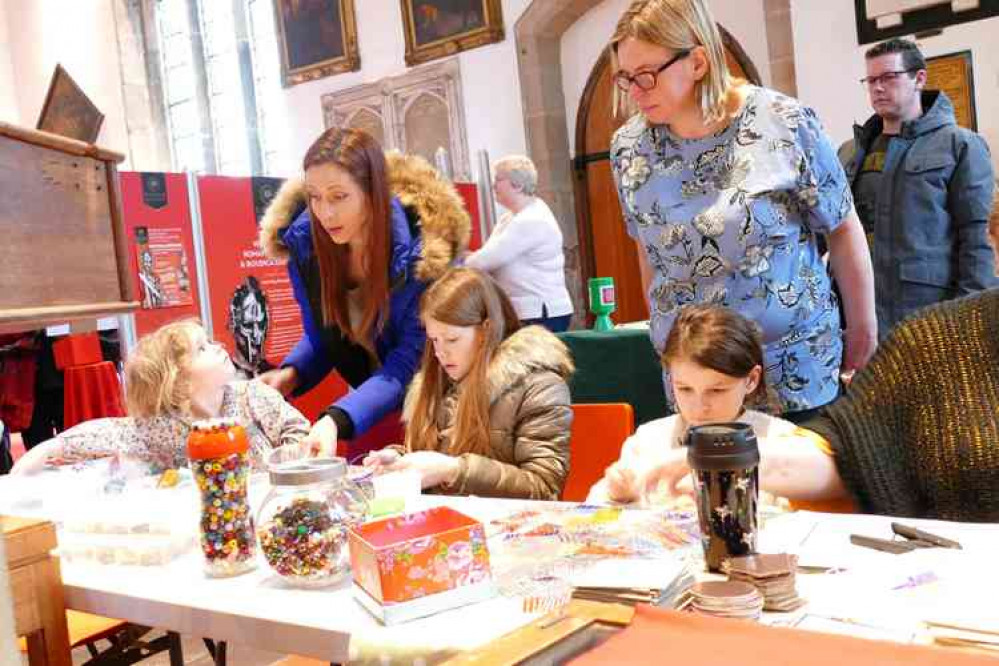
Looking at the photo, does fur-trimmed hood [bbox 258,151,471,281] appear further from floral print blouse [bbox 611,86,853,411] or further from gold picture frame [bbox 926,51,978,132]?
gold picture frame [bbox 926,51,978,132]

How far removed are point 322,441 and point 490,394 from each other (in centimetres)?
43

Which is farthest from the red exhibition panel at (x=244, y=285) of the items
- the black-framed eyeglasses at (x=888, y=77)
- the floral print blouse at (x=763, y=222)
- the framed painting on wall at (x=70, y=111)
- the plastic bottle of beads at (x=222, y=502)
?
the framed painting on wall at (x=70, y=111)

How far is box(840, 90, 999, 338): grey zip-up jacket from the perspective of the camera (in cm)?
354

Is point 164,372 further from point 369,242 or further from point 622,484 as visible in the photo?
point 622,484

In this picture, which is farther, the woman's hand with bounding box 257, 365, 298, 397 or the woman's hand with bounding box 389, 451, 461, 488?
the woman's hand with bounding box 257, 365, 298, 397

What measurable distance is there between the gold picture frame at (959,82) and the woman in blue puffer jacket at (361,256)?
4425 mm

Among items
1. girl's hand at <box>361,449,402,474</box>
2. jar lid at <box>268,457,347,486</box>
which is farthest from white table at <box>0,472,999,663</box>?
girl's hand at <box>361,449,402,474</box>

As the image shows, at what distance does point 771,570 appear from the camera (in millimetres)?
1196

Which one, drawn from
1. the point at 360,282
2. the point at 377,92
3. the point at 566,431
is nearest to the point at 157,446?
the point at 360,282

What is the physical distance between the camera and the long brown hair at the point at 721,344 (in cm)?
203

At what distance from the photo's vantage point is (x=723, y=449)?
4.35 feet

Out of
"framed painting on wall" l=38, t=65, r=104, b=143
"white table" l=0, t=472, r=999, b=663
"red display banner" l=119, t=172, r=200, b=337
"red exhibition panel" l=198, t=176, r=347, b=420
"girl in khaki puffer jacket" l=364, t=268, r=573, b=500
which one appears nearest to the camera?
"white table" l=0, t=472, r=999, b=663

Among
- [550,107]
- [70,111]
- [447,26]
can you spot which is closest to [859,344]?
[550,107]

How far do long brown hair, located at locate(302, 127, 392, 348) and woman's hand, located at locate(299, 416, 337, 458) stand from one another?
0.35 m
